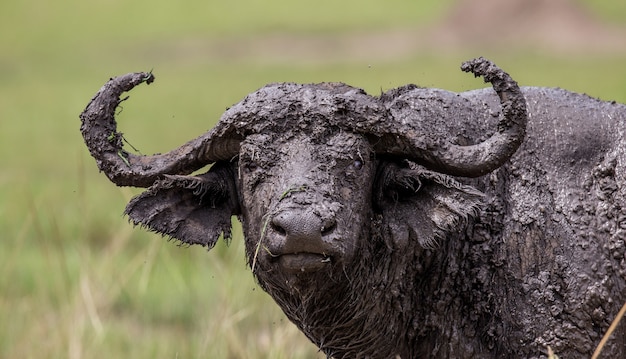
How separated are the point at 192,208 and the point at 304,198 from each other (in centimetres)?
103

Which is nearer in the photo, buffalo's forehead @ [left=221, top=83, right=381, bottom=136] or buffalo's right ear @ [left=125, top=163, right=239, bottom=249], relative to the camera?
buffalo's forehead @ [left=221, top=83, right=381, bottom=136]

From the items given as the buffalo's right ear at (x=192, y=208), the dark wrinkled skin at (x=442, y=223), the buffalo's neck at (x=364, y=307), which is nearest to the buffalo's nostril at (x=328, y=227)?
the dark wrinkled skin at (x=442, y=223)

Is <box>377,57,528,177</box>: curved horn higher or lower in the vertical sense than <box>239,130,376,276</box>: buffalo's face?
higher

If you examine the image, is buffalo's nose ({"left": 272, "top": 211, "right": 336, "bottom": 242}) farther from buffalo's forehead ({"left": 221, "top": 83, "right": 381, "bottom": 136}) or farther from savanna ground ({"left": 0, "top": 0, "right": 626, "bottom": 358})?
savanna ground ({"left": 0, "top": 0, "right": 626, "bottom": 358})

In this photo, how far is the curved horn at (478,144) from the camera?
215 inches

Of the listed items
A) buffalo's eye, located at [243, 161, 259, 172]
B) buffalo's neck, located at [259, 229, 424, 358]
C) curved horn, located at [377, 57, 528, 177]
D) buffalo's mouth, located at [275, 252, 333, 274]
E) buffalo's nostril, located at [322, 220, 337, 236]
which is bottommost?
buffalo's neck, located at [259, 229, 424, 358]

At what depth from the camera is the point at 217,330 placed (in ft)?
26.8

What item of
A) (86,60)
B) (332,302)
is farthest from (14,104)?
(332,302)

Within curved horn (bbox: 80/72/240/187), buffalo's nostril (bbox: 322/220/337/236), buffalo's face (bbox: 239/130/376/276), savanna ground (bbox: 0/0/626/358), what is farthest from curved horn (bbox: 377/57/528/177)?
savanna ground (bbox: 0/0/626/358)

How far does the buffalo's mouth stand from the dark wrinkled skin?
244mm

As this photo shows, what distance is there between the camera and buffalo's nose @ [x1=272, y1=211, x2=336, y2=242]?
197 inches

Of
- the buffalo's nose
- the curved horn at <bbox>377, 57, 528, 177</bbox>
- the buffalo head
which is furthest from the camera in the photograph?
the curved horn at <bbox>377, 57, 528, 177</bbox>

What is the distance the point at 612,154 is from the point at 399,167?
1218 mm

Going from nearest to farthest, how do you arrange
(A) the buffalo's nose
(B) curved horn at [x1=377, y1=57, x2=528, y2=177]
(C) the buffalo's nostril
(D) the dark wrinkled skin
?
(A) the buffalo's nose, (C) the buffalo's nostril, (B) curved horn at [x1=377, y1=57, x2=528, y2=177], (D) the dark wrinkled skin
